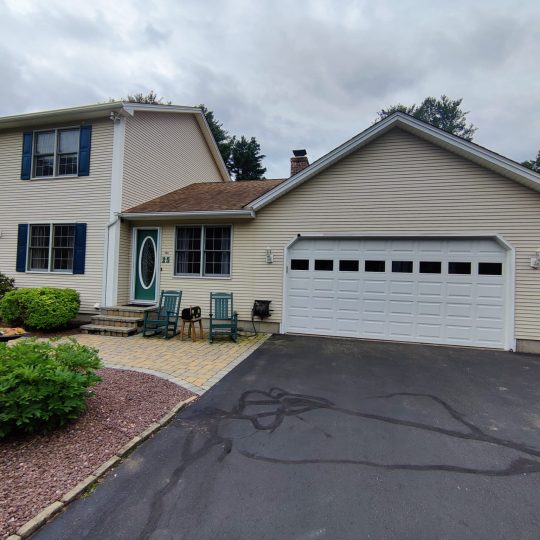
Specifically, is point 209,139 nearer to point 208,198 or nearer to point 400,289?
point 208,198

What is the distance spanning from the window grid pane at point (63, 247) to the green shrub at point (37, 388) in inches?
277

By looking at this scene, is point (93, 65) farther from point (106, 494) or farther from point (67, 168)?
point (106, 494)

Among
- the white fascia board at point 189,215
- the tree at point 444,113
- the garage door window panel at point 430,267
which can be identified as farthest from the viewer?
the tree at point 444,113

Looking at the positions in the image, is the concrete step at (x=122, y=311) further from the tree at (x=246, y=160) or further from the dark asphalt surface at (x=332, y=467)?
the tree at (x=246, y=160)

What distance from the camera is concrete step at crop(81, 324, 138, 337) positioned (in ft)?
26.1

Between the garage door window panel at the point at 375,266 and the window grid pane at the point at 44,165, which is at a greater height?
the window grid pane at the point at 44,165

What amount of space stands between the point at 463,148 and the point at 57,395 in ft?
28.5

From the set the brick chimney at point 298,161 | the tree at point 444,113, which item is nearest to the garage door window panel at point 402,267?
the brick chimney at point 298,161

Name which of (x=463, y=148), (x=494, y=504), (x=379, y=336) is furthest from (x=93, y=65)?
(x=494, y=504)

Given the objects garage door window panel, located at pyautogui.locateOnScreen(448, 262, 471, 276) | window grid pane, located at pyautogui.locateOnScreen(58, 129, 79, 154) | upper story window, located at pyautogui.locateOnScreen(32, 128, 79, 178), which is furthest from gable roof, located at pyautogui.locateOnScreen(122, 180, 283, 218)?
garage door window panel, located at pyautogui.locateOnScreen(448, 262, 471, 276)

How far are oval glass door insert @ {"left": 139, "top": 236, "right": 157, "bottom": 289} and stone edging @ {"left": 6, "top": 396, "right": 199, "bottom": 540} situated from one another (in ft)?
20.9

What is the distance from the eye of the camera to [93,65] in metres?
14.4

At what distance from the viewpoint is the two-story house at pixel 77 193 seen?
29.8 feet

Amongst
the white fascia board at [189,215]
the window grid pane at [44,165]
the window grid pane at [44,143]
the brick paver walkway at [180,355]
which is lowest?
the brick paver walkway at [180,355]
